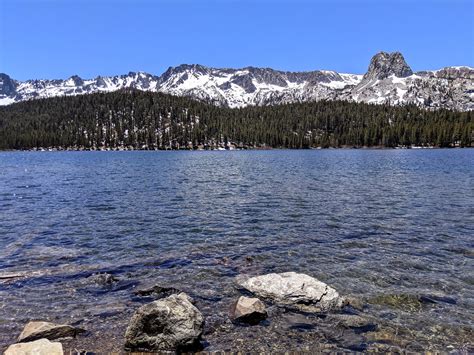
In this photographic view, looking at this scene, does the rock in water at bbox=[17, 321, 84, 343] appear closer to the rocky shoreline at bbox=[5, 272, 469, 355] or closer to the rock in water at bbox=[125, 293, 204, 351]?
the rocky shoreline at bbox=[5, 272, 469, 355]

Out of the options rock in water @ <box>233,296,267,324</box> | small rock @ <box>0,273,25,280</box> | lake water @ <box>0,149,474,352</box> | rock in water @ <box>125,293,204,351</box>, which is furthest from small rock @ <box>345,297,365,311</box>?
small rock @ <box>0,273,25,280</box>

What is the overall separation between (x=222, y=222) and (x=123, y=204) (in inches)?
574

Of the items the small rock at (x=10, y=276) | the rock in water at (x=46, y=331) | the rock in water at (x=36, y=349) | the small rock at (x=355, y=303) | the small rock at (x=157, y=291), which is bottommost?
the small rock at (x=10, y=276)

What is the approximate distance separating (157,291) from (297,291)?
6216mm

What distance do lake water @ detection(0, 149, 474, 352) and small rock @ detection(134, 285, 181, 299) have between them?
0.51m

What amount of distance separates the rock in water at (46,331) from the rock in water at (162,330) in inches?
87.8

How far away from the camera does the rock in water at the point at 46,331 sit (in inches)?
477

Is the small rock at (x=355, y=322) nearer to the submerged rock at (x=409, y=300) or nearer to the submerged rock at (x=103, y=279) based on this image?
the submerged rock at (x=409, y=300)

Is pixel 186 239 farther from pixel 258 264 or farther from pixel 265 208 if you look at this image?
pixel 265 208

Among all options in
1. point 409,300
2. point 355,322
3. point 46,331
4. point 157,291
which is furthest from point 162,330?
point 409,300

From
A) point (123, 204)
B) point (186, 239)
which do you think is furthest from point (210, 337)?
point (123, 204)

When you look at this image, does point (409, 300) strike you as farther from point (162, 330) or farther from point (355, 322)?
point (162, 330)

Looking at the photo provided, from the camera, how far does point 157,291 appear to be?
54.2ft

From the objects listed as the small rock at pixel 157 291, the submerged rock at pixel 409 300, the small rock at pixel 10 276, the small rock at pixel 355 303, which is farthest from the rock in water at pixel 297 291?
the small rock at pixel 10 276
